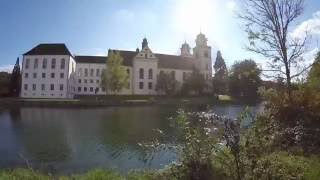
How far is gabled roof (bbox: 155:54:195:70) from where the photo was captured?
103225mm

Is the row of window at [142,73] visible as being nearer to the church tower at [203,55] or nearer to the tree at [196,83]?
the tree at [196,83]

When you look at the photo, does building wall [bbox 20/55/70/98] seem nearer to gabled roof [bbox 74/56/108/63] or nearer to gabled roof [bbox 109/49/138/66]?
gabled roof [bbox 74/56/108/63]

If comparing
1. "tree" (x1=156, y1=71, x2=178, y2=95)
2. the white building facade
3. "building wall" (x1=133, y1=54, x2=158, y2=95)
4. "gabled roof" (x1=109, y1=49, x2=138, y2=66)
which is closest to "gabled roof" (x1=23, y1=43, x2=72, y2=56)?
the white building facade

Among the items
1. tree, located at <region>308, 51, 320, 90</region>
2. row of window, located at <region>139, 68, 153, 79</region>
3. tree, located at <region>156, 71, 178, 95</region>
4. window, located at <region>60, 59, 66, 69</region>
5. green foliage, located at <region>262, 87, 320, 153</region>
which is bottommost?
green foliage, located at <region>262, 87, 320, 153</region>

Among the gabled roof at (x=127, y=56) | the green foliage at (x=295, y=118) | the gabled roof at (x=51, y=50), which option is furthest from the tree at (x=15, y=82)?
the green foliage at (x=295, y=118)

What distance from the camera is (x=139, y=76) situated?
314 feet

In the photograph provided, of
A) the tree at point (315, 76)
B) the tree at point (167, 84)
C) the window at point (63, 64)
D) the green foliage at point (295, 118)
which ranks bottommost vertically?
the green foliage at point (295, 118)

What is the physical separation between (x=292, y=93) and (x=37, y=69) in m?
79.0

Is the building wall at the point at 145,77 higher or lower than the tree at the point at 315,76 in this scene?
higher

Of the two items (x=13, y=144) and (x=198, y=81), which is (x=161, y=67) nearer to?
(x=198, y=81)

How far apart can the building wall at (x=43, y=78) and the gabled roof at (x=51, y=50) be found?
71 cm

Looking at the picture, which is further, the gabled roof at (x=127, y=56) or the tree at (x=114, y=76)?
the gabled roof at (x=127, y=56)

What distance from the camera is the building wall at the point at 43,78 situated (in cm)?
8231

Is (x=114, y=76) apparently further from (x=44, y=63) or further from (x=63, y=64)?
(x=44, y=63)
